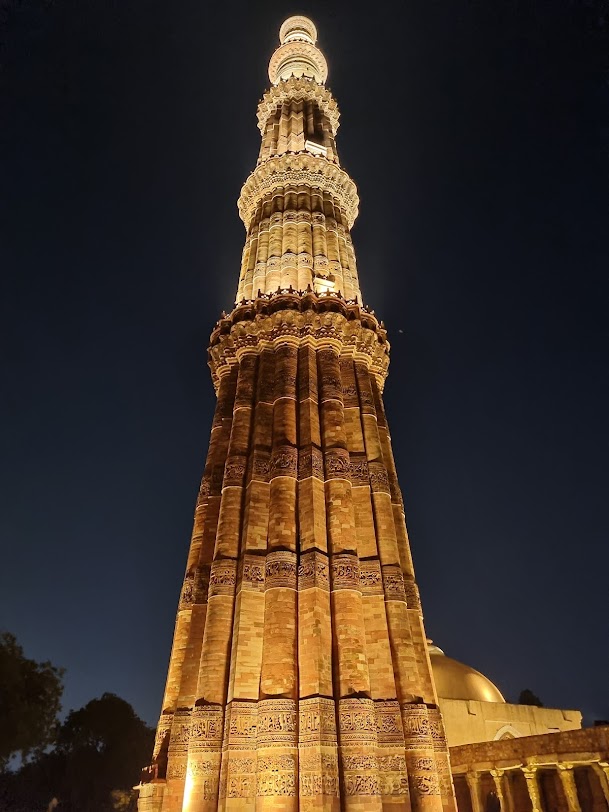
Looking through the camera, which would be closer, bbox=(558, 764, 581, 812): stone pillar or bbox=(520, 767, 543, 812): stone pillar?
bbox=(558, 764, 581, 812): stone pillar

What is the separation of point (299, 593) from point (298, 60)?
27081 millimetres

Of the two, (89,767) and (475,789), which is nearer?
(475,789)

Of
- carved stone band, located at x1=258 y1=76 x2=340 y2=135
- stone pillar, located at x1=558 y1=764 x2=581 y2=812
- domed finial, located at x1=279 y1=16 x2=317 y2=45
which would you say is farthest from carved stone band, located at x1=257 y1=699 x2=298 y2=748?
domed finial, located at x1=279 y1=16 x2=317 y2=45

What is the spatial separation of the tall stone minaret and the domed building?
6.58 meters

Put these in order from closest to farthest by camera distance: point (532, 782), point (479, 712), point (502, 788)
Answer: point (532, 782)
point (502, 788)
point (479, 712)

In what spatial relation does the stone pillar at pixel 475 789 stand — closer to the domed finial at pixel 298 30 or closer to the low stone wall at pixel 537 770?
the low stone wall at pixel 537 770

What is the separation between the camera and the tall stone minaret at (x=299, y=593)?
9305mm

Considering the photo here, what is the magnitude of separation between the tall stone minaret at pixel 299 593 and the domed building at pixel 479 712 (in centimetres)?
658

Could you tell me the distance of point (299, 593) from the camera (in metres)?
11.1

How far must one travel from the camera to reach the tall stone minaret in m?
9.30

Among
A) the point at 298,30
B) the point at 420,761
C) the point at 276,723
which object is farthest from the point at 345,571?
the point at 298,30

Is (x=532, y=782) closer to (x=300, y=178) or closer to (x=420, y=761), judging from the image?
(x=420, y=761)

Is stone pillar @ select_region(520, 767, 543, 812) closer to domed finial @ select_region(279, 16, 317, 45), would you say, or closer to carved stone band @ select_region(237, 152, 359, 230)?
carved stone band @ select_region(237, 152, 359, 230)

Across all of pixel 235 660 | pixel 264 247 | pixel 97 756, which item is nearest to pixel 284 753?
pixel 235 660
